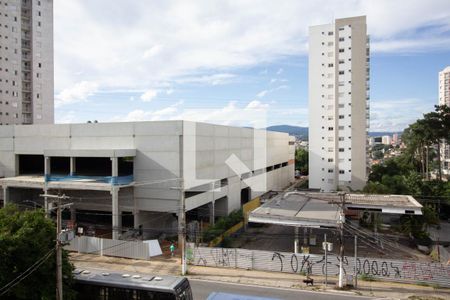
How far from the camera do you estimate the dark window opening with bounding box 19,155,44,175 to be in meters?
42.4

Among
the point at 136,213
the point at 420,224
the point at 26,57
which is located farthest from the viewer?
the point at 26,57

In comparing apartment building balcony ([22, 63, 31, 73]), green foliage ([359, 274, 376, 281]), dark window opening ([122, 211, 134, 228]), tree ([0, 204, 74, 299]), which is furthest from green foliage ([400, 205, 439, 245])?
apartment building balcony ([22, 63, 31, 73])

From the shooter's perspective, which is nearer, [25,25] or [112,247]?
[112,247]

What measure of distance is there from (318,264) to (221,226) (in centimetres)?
1227

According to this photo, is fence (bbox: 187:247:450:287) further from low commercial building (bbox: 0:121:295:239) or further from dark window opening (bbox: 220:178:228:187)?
dark window opening (bbox: 220:178:228:187)

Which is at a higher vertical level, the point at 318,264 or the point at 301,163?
the point at 301,163

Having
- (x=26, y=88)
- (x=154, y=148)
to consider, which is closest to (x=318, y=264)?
(x=154, y=148)

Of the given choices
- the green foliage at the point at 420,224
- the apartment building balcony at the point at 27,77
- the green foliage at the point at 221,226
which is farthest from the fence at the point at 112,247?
the apartment building balcony at the point at 27,77

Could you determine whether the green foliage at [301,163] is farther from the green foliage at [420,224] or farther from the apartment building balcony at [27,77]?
the green foliage at [420,224]

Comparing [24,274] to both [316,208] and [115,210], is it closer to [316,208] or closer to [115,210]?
[115,210]

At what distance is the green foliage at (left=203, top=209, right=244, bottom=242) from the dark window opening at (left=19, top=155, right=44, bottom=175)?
2128cm

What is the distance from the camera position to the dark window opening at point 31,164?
42.4 m

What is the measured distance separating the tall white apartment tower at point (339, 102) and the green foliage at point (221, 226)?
110 ft

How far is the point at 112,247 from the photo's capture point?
2981cm
